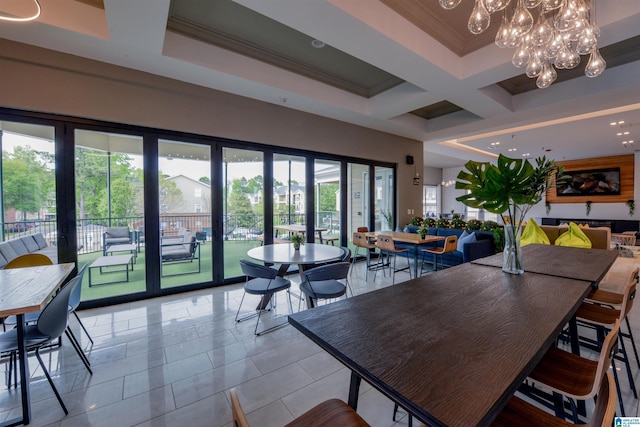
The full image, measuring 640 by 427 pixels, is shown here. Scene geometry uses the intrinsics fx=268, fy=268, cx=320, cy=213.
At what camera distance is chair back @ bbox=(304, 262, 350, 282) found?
2588 mm

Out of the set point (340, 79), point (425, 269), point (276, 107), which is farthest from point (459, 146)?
point (276, 107)

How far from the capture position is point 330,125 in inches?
210

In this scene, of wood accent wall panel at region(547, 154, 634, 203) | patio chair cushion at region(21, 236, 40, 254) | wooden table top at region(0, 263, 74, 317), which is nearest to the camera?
wooden table top at region(0, 263, 74, 317)

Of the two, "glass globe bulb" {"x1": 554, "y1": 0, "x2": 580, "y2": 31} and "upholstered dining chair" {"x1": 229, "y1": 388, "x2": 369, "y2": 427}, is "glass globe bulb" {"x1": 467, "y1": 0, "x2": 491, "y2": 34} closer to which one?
"glass globe bulb" {"x1": 554, "y1": 0, "x2": 580, "y2": 31}

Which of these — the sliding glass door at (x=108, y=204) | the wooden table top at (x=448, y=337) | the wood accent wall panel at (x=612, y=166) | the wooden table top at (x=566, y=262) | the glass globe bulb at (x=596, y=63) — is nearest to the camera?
the wooden table top at (x=448, y=337)

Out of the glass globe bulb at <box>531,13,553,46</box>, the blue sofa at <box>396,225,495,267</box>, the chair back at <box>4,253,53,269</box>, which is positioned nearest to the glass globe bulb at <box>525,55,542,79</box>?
the glass globe bulb at <box>531,13,553,46</box>

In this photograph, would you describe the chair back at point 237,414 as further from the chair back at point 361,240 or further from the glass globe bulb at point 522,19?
the chair back at point 361,240

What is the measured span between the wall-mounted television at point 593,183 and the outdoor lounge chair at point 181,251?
11.6 metres

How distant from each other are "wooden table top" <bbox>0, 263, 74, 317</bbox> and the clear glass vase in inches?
120

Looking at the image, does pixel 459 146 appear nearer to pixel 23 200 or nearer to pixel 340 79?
pixel 340 79

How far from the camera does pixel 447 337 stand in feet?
3.35

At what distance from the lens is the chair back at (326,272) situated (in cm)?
259

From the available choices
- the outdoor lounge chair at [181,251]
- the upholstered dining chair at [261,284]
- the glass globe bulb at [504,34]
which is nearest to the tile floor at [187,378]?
the upholstered dining chair at [261,284]

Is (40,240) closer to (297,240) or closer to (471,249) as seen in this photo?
(297,240)
